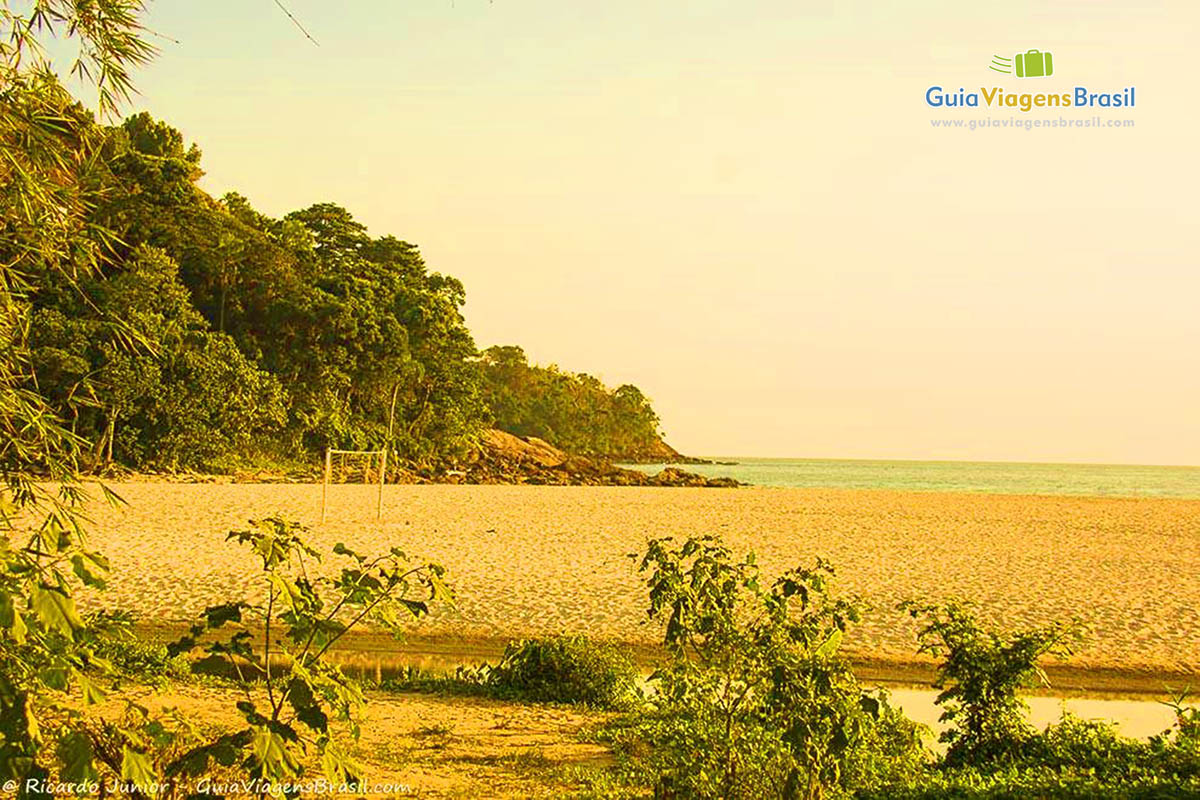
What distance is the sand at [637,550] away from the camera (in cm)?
1130

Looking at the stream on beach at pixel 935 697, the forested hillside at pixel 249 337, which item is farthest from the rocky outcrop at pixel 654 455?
the stream on beach at pixel 935 697

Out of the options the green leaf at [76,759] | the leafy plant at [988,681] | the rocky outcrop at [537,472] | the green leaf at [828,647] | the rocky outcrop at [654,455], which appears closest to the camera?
the green leaf at [76,759]

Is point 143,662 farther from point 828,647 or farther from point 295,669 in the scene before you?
point 828,647

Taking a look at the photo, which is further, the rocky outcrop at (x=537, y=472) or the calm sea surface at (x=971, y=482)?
the calm sea surface at (x=971, y=482)

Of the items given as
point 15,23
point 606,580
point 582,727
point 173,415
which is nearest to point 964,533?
point 606,580

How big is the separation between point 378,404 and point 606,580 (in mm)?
39791

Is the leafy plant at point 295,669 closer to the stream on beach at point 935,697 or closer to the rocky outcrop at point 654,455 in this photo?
the stream on beach at point 935,697

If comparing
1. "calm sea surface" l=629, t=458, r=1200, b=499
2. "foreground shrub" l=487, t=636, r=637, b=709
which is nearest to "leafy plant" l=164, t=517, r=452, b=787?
"foreground shrub" l=487, t=636, r=637, b=709

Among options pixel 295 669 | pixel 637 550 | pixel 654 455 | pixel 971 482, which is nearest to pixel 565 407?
pixel 654 455

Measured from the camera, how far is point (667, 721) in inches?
242

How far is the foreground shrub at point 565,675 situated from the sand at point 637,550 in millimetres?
2101

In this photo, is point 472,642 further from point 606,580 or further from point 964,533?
point 964,533

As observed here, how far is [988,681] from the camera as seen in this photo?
6059mm

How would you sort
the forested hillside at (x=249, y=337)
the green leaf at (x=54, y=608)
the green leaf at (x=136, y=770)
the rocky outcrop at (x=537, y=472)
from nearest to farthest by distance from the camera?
the green leaf at (x=54, y=608)
the green leaf at (x=136, y=770)
the forested hillside at (x=249, y=337)
the rocky outcrop at (x=537, y=472)
